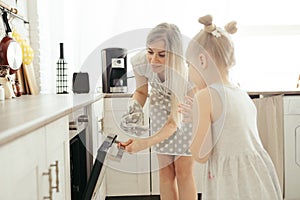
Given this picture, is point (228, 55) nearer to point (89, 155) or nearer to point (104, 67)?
point (89, 155)

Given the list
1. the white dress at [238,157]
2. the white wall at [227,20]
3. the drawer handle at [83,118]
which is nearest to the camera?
the white dress at [238,157]

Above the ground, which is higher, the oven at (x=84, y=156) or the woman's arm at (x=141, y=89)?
the woman's arm at (x=141, y=89)

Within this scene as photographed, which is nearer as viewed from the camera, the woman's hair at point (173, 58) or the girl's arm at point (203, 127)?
the girl's arm at point (203, 127)

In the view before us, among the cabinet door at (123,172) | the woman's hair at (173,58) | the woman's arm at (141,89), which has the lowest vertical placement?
the cabinet door at (123,172)

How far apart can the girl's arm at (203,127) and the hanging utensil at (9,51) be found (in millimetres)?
923

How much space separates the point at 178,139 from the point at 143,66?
461 millimetres

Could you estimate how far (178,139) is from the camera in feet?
7.68

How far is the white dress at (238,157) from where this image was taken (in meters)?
1.58

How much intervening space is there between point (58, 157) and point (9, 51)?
0.95 metres

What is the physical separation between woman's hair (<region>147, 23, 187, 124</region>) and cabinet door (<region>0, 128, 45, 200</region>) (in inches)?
49.8

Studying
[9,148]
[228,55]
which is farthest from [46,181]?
[228,55]

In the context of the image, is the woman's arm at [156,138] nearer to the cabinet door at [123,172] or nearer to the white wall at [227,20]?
the cabinet door at [123,172]

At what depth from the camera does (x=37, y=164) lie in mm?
930

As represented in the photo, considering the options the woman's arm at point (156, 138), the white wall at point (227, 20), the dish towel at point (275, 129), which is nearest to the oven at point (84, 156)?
the woman's arm at point (156, 138)
